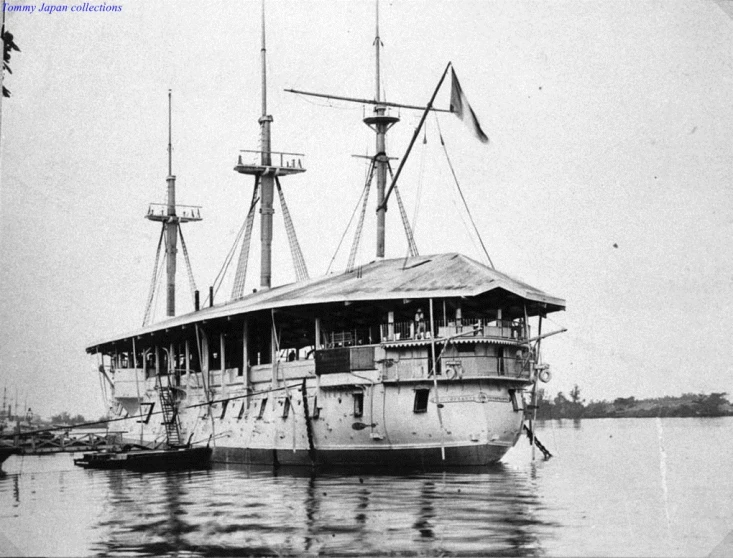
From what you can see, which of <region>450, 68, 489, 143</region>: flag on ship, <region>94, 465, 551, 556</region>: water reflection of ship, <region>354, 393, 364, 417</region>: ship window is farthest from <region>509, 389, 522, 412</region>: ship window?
<region>450, 68, 489, 143</region>: flag on ship

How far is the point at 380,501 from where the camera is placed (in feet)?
91.7

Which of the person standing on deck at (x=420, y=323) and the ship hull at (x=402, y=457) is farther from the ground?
the person standing on deck at (x=420, y=323)

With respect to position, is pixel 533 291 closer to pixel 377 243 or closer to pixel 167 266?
pixel 377 243

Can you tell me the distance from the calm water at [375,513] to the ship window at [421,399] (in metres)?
3.69

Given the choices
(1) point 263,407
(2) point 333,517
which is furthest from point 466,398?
(2) point 333,517

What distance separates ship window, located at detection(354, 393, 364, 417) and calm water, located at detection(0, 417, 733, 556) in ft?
11.1

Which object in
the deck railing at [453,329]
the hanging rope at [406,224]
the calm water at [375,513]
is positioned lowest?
the calm water at [375,513]

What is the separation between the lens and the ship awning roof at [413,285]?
39116mm

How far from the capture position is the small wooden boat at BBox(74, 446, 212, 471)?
1823 inches

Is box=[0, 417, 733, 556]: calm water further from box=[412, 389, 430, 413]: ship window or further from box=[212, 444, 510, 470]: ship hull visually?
box=[412, 389, 430, 413]: ship window

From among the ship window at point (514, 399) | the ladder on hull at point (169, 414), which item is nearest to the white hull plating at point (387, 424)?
the ship window at point (514, 399)

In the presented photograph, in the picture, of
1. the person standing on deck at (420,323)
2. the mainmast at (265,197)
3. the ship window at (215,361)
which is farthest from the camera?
the mainmast at (265,197)

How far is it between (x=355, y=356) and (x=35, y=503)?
A: 14647mm

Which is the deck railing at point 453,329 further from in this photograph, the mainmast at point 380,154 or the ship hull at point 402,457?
the mainmast at point 380,154
